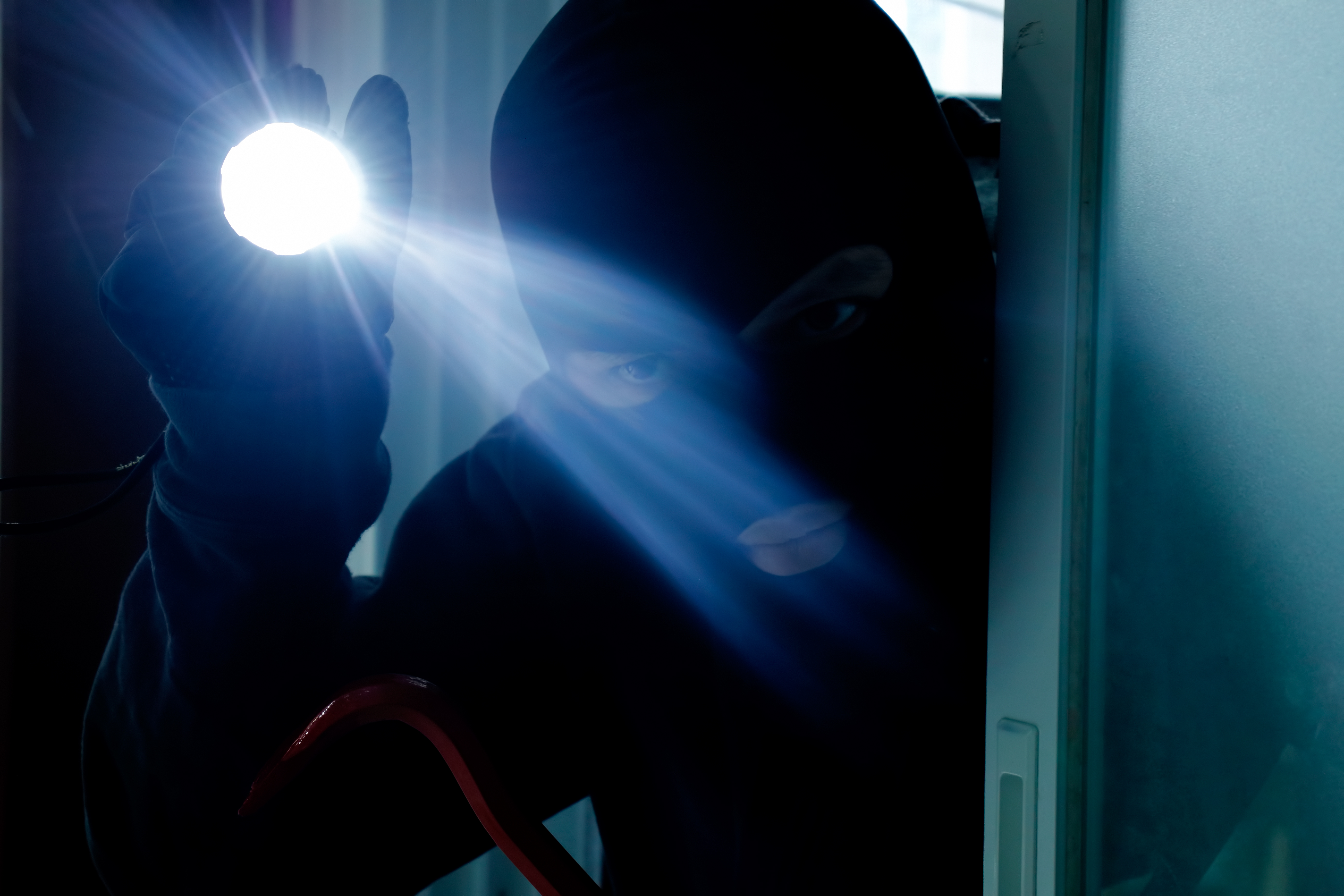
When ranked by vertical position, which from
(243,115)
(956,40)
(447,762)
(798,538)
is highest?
(956,40)

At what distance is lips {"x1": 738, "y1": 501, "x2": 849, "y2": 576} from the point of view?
0.58m

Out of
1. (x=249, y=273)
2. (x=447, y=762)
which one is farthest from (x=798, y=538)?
(x=249, y=273)

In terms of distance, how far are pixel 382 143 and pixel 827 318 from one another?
0.39 metres

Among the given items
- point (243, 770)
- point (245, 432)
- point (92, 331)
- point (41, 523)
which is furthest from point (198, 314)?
point (92, 331)

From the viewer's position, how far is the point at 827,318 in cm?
57

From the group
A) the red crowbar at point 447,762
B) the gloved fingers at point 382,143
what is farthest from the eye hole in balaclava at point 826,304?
the red crowbar at point 447,762

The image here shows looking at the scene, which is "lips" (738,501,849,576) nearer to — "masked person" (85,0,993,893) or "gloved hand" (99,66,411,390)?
"masked person" (85,0,993,893)

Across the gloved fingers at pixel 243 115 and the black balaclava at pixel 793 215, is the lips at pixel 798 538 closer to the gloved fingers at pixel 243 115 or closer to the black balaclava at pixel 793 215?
the black balaclava at pixel 793 215

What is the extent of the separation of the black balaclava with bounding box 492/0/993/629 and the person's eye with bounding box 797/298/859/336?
14 mm

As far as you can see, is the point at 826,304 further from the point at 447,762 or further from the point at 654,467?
the point at 447,762

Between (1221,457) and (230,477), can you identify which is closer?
(1221,457)

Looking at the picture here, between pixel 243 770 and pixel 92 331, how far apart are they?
2.00ft

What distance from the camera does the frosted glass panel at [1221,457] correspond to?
36 cm

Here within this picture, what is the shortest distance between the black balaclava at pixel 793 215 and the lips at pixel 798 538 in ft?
0.08
